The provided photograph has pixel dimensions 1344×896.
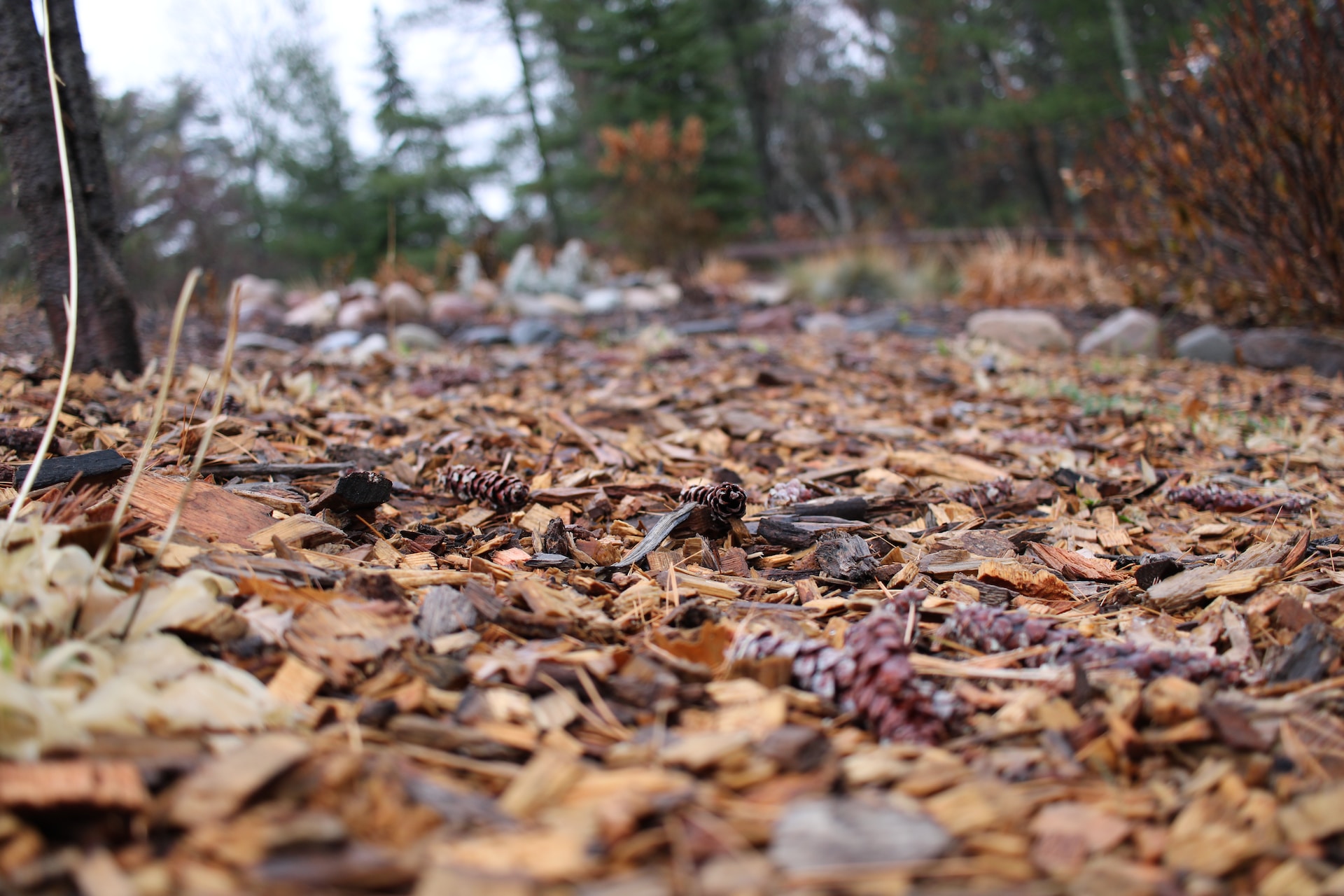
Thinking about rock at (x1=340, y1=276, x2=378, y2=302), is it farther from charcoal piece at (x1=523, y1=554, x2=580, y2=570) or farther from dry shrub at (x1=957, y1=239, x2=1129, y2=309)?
charcoal piece at (x1=523, y1=554, x2=580, y2=570)

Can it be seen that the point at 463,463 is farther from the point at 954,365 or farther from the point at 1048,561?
the point at 954,365

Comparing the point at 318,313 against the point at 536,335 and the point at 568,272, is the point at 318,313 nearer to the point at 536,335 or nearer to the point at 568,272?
the point at 536,335

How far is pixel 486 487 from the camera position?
219cm

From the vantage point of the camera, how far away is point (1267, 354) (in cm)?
A: 527

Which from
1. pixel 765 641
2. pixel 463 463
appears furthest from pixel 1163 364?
pixel 765 641

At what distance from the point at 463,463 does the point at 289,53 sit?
20239 millimetres

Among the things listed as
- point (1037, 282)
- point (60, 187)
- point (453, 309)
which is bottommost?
point (1037, 282)

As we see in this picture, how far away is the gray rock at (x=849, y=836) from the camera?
81cm

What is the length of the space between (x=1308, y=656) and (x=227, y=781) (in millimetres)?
1550

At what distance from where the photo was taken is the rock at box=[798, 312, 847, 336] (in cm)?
648

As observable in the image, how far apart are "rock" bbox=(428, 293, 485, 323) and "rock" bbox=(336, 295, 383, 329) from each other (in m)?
0.51

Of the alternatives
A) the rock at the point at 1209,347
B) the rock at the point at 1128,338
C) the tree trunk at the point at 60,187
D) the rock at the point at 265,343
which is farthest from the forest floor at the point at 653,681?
the rock at the point at 1128,338

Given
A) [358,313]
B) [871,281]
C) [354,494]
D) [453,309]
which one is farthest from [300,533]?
[871,281]

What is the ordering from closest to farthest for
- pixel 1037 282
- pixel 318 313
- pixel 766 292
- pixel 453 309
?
pixel 318 313 < pixel 453 309 < pixel 1037 282 < pixel 766 292
